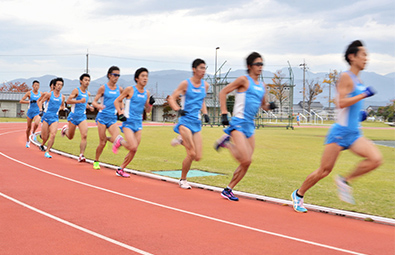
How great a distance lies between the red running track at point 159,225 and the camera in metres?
5.11

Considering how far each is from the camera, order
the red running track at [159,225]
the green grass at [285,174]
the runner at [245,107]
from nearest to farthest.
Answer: the red running track at [159,225] → the runner at [245,107] → the green grass at [285,174]

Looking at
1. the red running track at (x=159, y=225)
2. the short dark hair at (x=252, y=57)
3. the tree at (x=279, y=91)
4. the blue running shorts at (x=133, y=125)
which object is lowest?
the red running track at (x=159, y=225)

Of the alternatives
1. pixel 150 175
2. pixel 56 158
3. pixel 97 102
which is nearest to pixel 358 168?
pixel 150 175

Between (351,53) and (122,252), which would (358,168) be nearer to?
(351,53)

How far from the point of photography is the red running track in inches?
201

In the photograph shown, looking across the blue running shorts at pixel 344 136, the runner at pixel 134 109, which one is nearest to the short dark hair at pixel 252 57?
the blue running shorts at pixel 344 136

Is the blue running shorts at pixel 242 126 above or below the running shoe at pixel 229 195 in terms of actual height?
above

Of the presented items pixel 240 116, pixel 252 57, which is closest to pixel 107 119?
pixel 240 116

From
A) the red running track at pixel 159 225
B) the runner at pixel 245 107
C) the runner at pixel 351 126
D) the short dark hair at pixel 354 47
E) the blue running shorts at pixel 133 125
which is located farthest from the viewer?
the blue running shorts at pixel 133 125

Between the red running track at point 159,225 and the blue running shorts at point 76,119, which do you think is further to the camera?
the blue running shorts at point 76,119

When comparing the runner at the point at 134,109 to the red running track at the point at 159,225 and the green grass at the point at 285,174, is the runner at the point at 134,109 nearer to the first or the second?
the red running track at the point at 159,225

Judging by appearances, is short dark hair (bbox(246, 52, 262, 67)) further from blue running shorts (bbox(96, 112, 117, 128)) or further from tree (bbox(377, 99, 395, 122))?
tree (bbox(377, 99, 395, 122))

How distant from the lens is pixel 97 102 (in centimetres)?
1162

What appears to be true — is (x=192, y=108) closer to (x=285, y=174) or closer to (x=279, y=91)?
(x=285, y=174)
